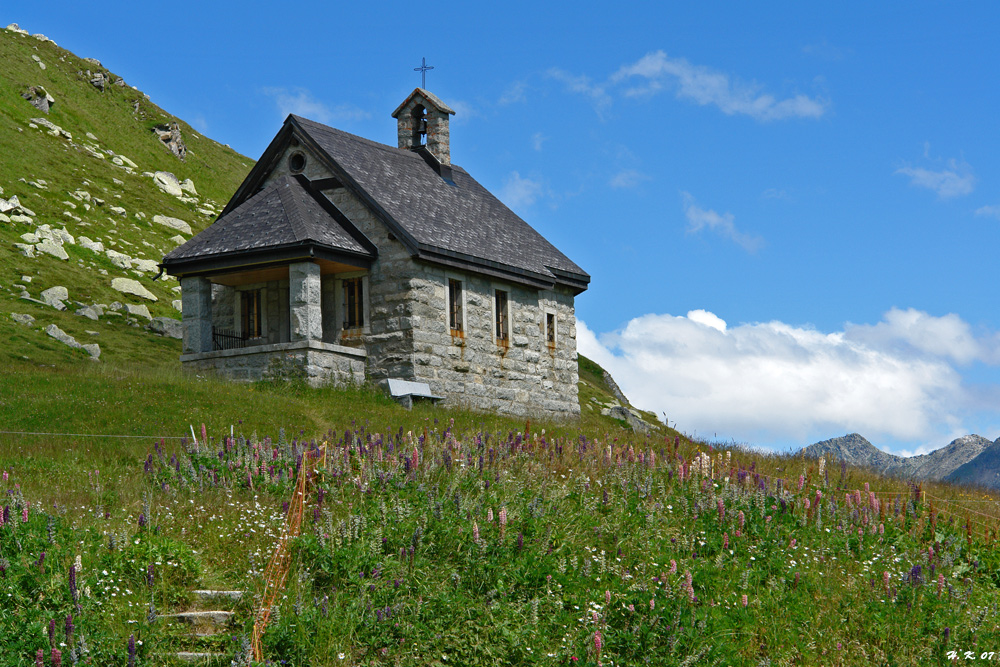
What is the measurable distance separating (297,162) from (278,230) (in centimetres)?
366

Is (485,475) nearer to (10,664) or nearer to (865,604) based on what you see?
(865,604)

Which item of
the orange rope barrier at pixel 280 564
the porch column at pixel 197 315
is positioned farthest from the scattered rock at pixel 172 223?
the orange rope barrier at pixel 280 564

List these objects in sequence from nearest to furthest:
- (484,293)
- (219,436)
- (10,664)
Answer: (10,664)
(219,436)
(484,293)

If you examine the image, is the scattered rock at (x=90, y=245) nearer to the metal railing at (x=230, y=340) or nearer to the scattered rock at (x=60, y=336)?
the scattered rock at (x=60, y=336)

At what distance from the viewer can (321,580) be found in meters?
9.47

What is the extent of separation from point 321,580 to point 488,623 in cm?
164

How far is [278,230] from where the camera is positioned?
2547 cm

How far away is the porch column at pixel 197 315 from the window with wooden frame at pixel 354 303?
3582mm

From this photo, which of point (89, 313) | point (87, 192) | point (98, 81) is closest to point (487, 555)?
point (89, 313)

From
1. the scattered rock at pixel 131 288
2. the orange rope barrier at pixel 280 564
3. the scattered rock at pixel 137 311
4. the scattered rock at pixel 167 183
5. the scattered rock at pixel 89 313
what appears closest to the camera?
the orange rope barrier at pixel 280 564

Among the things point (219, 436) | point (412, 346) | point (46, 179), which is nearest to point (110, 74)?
point (46, 179)

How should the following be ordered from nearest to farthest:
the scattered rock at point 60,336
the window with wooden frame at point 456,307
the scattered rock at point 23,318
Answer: the window with wooden frame at point 456,307 → the scattered rock at point 60,336 → the scattered rock at point 23,318

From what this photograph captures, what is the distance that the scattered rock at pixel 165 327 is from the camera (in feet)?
117

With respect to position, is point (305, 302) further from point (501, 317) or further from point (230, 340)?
point (501, 317)
